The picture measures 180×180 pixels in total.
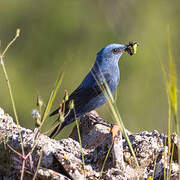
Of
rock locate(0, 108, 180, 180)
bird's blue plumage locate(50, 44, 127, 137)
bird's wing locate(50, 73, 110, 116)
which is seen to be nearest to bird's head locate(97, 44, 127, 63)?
bird's blue plumage locate(50, 44, 127, 137)

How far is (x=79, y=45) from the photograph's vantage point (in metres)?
18.0

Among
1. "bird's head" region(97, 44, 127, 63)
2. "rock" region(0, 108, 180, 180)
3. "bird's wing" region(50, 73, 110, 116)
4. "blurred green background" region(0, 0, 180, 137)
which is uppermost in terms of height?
"blurred green background" region(0, 0, 180, 137)

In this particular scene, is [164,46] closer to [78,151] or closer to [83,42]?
[83,42]

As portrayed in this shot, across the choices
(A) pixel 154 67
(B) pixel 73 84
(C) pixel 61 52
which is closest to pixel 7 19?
(C) pixel 61 52

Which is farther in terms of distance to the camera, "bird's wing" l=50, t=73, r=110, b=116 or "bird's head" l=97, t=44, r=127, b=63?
"bird's head" l=97, t=44, r=127, b=63

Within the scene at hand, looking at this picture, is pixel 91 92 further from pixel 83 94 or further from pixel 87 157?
pixel 87 157

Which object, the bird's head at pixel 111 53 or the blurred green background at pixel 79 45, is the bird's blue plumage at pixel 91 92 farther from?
the blurred green background at pixel 79 45

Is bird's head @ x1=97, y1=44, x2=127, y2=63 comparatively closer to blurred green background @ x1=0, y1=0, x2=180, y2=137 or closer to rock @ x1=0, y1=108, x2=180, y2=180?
rock @ x1=0, y1=108, x2=180, y2=180

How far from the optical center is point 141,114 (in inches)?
552

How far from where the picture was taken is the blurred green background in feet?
50.5

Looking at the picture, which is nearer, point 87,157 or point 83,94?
point 87,157

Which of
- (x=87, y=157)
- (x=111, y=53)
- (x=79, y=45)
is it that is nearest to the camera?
(x=87, y=157)

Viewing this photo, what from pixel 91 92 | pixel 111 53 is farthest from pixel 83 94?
pixel 111 53

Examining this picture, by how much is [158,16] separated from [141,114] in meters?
6.27
